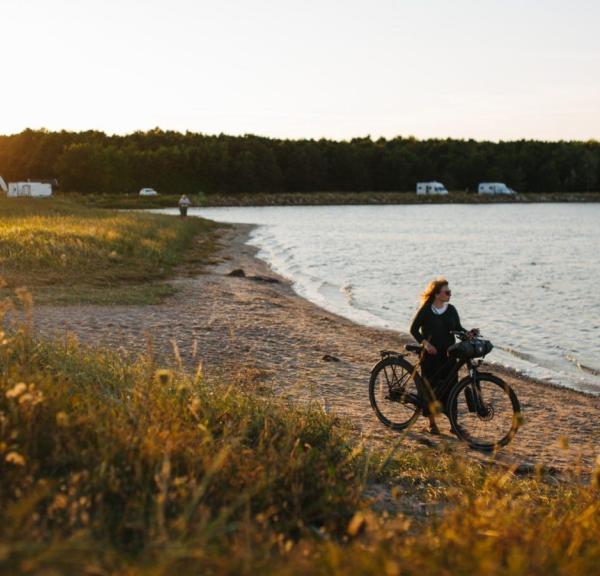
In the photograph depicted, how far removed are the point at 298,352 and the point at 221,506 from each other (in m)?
9.10

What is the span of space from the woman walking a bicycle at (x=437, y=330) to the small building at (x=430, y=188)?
14569 centimetres

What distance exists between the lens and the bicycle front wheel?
7840mm

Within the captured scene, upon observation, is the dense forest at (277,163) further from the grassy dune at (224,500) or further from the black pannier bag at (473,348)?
the grassy dune at (224,500)

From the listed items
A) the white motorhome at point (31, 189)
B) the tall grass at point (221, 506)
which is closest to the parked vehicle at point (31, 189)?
the white motorhome at point (31, 189)

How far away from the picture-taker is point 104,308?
1570 cm

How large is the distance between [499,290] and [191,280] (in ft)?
40.2

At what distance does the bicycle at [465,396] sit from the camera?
7.82 metres

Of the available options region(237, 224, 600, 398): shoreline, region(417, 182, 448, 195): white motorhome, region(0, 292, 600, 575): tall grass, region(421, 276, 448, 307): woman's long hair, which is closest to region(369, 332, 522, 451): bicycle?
region(421, 276, 448, 307): woman's long hair

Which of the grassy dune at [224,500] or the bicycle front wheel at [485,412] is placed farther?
the bicycle front wheel at [485,412]

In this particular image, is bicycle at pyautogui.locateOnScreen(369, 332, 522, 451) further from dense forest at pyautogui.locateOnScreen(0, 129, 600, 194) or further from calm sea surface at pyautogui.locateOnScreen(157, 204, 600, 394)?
dense forest at pyautogui.locateOnScreen(0, 129, 600, 194)

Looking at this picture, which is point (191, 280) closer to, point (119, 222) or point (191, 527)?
point (119, 222)

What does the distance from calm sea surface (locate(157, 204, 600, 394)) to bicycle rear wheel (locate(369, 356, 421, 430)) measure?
16.8 ft

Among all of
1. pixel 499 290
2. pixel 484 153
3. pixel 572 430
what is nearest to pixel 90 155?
pixel 484 153

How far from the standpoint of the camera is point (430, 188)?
152125 millimetres
